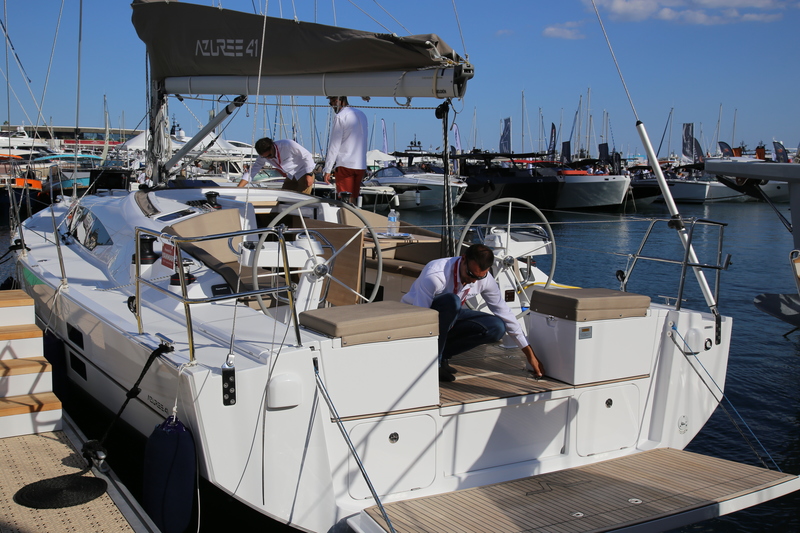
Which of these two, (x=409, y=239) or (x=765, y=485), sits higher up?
(x=409, y=239)

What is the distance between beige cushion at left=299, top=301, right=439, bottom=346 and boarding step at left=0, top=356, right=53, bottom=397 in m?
2.23

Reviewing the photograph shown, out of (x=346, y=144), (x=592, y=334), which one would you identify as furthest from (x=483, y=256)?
(x=346, y=144)

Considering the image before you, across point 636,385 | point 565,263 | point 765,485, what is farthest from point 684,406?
point 565,263

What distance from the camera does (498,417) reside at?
3.99 m

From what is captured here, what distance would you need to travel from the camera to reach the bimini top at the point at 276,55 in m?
5.29

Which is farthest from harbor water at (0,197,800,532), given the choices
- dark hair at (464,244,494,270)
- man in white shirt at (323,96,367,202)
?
man in white shirt at (323,96,367,202)

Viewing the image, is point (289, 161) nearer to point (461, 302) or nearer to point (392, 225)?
point (392, 225)

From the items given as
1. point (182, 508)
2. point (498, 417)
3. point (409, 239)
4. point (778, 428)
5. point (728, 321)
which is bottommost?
point (778, 428)

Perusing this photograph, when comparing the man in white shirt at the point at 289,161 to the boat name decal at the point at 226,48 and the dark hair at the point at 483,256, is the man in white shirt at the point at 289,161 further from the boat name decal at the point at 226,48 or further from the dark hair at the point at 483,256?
the dark hair at the point at 483,256

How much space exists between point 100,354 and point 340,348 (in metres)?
2.17

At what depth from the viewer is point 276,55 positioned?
229 inches

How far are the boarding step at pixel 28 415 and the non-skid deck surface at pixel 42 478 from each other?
5 cm

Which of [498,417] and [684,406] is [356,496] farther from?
[684,406]

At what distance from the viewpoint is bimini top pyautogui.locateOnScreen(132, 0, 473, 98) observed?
5285 mm
